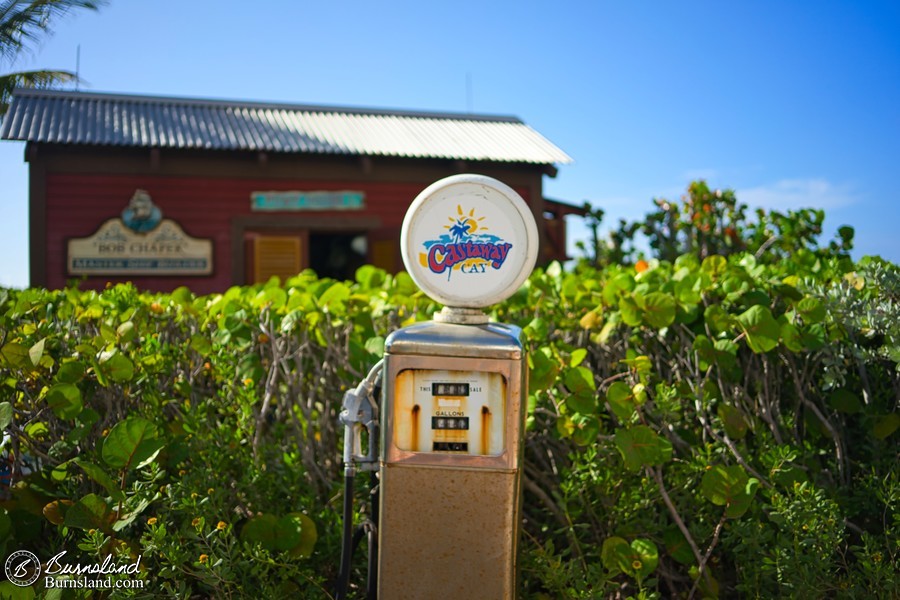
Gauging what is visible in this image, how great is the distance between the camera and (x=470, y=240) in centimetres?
263

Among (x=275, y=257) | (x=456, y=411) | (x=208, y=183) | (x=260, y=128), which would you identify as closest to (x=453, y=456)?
(x=456, y=411)

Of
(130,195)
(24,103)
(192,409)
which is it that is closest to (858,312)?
(192,409)

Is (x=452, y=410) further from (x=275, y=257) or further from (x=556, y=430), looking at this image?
(x=275, y=257)

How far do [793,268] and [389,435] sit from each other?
2.41 meters

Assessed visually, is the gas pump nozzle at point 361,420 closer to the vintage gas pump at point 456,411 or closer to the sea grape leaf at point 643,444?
the vintage gas pump at point 456,411

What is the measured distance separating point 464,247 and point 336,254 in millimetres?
12152

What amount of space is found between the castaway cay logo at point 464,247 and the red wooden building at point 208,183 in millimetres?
9097

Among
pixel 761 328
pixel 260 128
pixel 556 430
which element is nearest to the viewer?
pixel 761 328

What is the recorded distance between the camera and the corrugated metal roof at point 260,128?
434 inches

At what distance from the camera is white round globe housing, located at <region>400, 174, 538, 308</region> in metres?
2.62

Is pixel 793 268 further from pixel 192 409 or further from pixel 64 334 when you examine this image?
pixel 64 334

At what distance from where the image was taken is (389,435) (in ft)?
8.15

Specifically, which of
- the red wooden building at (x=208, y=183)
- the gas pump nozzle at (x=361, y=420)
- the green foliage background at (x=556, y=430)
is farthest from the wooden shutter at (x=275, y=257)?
the gas pump nozzle at (x=361, y=420)

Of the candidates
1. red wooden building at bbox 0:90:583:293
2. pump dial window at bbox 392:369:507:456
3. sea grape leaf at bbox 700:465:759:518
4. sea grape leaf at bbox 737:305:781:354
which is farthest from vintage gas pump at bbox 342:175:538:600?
red wooden building at bbox 0:90:583:293
